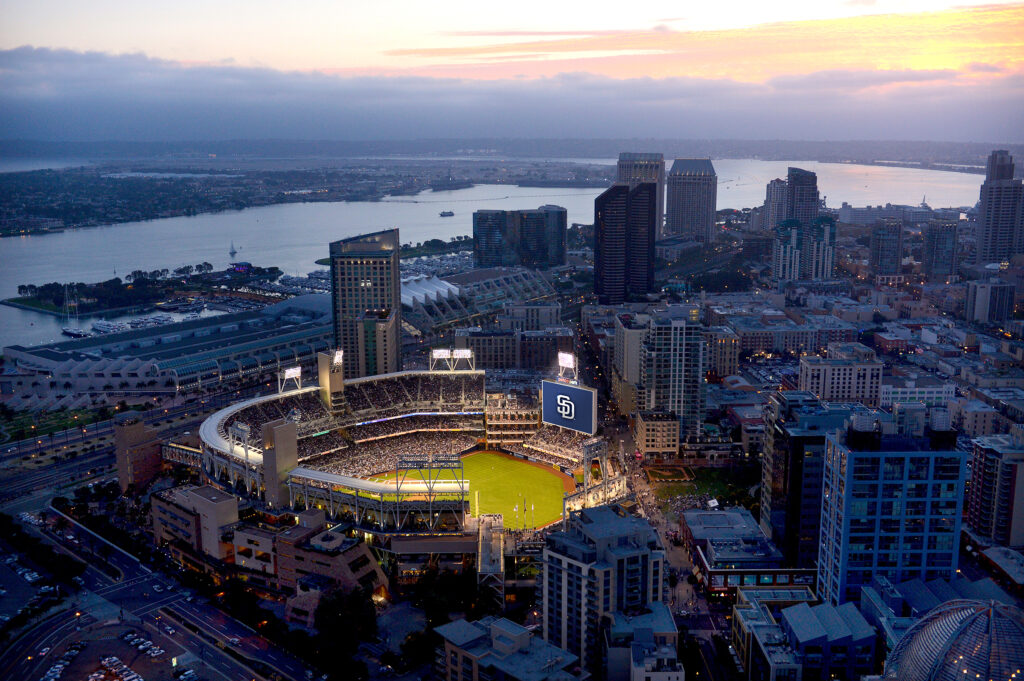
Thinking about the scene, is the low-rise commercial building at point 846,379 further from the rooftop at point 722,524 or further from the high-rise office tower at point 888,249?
the high-rise office tower at point 888,249

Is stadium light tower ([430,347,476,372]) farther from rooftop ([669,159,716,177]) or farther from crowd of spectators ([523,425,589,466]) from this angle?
rooftop ([669,159,716,177])

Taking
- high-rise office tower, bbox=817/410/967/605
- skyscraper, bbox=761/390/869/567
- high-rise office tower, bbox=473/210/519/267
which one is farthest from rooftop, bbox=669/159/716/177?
high-rise office tower, bbox=817/410/967/605

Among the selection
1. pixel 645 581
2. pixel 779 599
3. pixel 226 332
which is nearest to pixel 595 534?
pixel 645 581

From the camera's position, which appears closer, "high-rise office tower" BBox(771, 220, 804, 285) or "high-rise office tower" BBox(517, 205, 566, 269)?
"high-rise office tower" BBox(771, 220, 804, 285)

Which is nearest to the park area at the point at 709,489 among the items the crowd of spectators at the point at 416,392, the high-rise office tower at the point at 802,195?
the crowd of spectators at the point at 416,392

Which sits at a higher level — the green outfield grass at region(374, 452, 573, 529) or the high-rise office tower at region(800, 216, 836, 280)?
the high-rise office tower at region(800, 216, 836, 280)

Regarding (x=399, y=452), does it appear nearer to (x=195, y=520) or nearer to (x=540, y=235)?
(x=195, y=520)

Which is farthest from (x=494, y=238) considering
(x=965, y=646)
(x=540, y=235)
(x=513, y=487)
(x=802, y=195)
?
(x=965, y=646)
